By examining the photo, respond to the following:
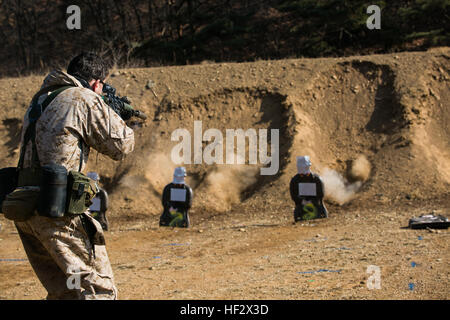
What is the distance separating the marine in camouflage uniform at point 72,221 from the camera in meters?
3.78

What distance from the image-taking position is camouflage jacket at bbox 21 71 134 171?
3805 mm

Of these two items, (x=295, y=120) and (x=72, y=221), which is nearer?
(x=72, y=221)

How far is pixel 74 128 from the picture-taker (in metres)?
3.82

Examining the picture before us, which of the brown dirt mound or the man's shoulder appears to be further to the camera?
the brown dirt mound

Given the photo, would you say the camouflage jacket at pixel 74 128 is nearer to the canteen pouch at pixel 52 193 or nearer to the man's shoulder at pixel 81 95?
the man's shoulder at pixel 81 95

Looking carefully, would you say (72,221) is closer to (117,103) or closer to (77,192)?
(77,192)

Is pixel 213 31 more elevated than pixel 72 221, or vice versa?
pixel 213 31

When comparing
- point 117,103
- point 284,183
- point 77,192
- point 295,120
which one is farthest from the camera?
point 295,120

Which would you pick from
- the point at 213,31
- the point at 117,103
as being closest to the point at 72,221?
the point at 117,103

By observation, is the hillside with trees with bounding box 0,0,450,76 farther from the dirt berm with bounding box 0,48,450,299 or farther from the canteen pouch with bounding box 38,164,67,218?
the canteen pouch with bounding box 38,164,67,218

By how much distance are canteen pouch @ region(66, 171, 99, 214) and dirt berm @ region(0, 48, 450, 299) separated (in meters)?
2.25

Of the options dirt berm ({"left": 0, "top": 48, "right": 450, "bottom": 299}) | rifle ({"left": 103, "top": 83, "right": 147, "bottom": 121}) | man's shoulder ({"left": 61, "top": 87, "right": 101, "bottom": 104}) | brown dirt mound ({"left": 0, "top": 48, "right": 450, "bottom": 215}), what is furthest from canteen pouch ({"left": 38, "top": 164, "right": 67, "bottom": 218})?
brown dirt mound ({"left": 0, "top": 48, "right": 450, "bottom": 215})

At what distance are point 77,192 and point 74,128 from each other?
17.3 inches
